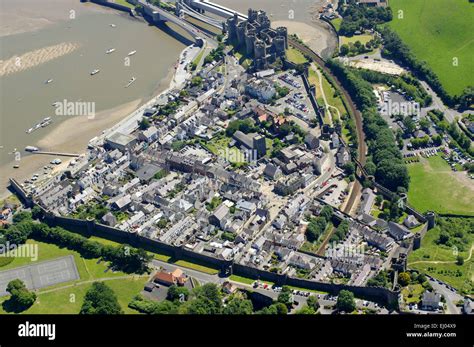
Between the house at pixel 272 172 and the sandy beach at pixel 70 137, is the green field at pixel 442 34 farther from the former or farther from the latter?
the sandy beach at pixel 70 137

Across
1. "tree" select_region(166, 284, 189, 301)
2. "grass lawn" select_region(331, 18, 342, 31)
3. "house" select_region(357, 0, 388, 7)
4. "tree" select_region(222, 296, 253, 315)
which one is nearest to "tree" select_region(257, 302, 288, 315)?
"tree" select_region(222, 296, 253, 315)

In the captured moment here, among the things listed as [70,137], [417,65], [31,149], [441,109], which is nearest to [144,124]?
[70,137]

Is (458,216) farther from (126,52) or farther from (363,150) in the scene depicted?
(126,52)

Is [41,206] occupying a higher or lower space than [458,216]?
lower

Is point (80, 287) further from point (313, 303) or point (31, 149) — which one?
point (31, 149)

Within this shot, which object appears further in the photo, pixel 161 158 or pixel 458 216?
pixel 161 158

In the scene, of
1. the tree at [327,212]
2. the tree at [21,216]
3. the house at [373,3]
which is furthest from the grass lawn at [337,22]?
the tree at [21,216]

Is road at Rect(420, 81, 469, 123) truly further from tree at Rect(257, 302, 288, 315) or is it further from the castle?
tree at Rect(257, 302, 288, 315)

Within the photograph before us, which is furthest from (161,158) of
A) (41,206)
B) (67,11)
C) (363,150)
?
(67,11)
